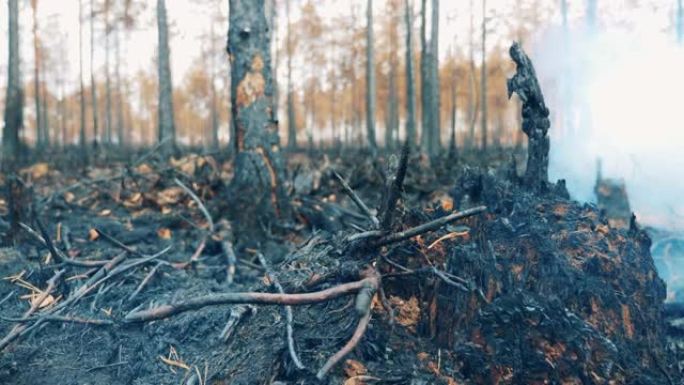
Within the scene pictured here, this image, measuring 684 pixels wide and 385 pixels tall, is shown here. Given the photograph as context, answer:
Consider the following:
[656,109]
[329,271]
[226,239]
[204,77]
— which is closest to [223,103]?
[204,77]

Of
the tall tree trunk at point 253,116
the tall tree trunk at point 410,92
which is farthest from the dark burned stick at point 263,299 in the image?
the tall tree trunk at point 410,92

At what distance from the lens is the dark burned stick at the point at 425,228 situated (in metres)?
2.64

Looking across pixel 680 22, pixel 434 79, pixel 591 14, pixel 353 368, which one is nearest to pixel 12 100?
pixel 434 79

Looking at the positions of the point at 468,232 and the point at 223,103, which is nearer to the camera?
the point at 468,232

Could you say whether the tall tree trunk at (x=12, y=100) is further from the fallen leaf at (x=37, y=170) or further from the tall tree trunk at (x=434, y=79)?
the tall tree trunk at (x=434, y=79)

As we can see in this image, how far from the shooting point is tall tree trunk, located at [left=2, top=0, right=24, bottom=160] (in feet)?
44.8

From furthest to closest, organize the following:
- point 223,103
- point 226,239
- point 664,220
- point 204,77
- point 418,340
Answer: point 223,103 → point 204,77 → point 664,220 → point 226,239 → point 418,340

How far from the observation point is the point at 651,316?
9.55ft

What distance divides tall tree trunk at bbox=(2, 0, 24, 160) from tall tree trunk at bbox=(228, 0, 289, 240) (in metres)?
8.81

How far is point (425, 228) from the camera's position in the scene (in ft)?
8.69

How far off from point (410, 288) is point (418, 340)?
12.0 inches

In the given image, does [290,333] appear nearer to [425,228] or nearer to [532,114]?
[425,228]

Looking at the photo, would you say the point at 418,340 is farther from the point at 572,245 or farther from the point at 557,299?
the point at 572,245

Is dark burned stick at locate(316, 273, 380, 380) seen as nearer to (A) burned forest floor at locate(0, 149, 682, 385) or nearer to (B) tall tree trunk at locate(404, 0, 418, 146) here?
(A) burned forest floor at locate(0, 149, 682, 385)
